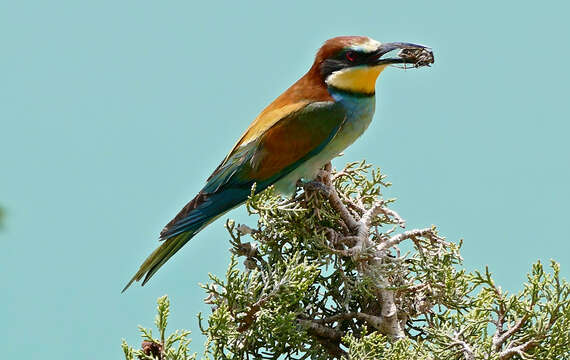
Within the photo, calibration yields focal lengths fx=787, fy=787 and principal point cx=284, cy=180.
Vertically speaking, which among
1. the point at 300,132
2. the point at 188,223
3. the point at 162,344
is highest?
the point at 300,132

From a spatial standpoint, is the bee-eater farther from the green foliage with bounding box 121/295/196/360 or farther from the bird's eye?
the green foliage with bounding box 121/295/196/360

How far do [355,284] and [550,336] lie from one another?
818 mm

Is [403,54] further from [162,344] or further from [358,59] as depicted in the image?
[162,344]

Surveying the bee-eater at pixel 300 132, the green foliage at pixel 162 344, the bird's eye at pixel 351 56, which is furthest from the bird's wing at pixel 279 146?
the green foliage at pixel 162 344

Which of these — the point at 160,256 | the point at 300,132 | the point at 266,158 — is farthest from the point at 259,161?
the point at 160,256

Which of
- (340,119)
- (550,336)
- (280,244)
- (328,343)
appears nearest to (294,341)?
(328,343)

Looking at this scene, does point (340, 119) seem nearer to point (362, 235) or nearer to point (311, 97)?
point (311, 97)

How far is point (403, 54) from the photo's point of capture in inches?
181

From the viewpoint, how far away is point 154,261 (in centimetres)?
402

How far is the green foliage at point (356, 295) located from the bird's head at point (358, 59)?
83cm

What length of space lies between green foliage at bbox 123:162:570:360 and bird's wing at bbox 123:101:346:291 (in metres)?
0.45

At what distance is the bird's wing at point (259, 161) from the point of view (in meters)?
4.16

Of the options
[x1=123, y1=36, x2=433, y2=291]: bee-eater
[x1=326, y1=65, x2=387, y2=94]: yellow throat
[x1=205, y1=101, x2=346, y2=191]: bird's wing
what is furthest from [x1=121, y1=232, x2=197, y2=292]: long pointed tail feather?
[x1=326, y1=65, x2=387, y2=94]: yellow throat

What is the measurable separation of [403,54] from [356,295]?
170cm
